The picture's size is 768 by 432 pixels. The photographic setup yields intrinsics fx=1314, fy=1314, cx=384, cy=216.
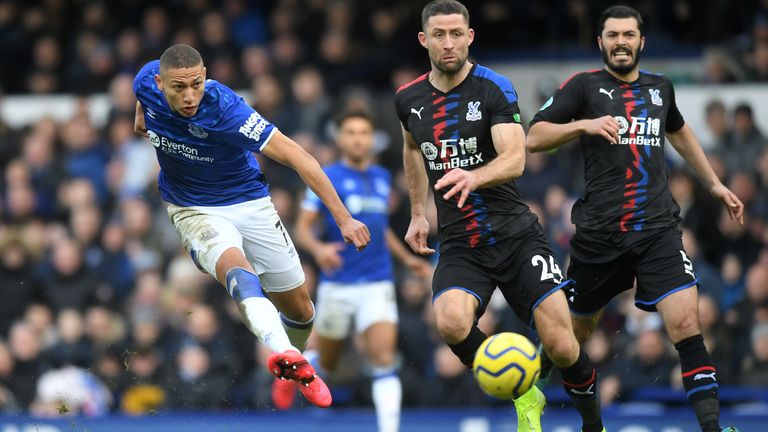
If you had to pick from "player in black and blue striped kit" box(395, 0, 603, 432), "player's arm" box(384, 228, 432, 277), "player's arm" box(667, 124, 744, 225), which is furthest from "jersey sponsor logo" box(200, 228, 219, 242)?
"player's arm" box(667, 124, 744, 225)

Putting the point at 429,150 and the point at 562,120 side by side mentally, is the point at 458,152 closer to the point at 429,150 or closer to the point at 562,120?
the point at 429,150

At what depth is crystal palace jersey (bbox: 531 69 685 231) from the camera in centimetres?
876

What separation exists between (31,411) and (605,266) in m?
7.44

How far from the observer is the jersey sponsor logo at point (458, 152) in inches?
332

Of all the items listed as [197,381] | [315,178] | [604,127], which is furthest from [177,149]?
[197,381]

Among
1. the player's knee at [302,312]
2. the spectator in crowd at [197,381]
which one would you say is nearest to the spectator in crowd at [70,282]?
the spectator in crowd at [197,381]

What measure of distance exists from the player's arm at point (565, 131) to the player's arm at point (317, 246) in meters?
2.53

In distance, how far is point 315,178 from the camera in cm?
832

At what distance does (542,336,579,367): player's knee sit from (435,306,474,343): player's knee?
0.52m

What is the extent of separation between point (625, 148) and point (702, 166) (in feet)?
2.51

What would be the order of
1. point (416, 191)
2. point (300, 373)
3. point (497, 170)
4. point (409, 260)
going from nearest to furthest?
point (497, 170)
point (300, 373)
point (416, 191)
point (409, 260)

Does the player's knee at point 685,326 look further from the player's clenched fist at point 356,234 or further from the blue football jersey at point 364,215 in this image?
the blue football jersey at point 364,215

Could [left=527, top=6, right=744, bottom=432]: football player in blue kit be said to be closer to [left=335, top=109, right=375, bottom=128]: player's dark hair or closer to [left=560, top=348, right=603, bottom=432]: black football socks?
[left=560, top=348, right=603, bottom=432]: black football socks

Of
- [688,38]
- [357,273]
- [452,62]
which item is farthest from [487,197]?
[688,38]
